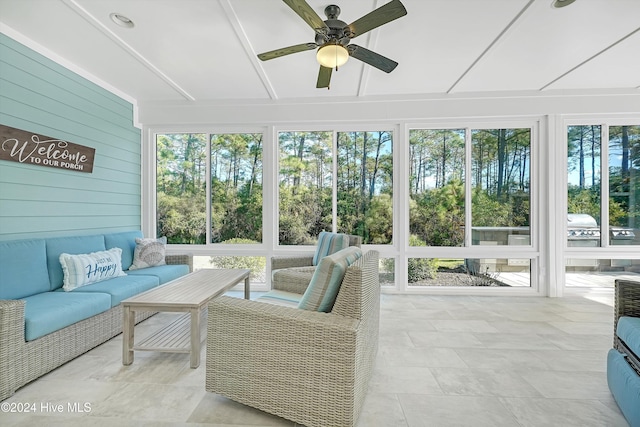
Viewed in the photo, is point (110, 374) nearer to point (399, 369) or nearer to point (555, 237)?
point (399, 369)

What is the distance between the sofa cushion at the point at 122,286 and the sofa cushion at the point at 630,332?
12.4ft

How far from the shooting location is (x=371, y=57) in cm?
254

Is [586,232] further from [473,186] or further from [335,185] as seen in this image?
[335,185]

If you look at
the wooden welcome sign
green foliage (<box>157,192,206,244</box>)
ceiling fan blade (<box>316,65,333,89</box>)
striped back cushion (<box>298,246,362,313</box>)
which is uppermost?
ceiling fan blade (<box>316,65,333,89</box>)

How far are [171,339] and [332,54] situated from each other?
273 cm

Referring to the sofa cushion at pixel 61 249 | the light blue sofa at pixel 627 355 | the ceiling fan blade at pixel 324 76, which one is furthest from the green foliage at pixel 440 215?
the sofa cushion at pixel 61 249

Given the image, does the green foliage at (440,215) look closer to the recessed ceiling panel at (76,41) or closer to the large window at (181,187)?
the large window at (181,187)

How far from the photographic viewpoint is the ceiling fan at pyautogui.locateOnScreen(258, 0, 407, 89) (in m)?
2.01

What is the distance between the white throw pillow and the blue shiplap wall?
497mm

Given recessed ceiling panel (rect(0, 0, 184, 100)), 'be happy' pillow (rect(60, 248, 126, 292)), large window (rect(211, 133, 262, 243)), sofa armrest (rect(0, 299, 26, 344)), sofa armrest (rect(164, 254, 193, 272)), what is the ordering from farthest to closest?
1. large window (rect(211, 133, 262, 243))
2. sofa armrest (rect(164, 254, 193, 272))
3. 'be happy' pillow (rect(60, 248, 126, 292))
4. recessed ceiling panel (rect(0, 0, 184, 100))
5. sofa armrest (rect(0, 299, 26, 344))

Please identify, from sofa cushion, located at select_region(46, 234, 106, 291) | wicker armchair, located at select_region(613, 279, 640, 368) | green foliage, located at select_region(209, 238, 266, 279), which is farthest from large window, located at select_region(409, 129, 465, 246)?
sofa cushion, located at select_region(46, 234, 106, 291)

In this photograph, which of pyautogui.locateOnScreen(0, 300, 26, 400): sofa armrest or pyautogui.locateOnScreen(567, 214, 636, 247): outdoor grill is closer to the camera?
pyautogui.locateOnScreen(0, 300, 26, 400): sofa armrest

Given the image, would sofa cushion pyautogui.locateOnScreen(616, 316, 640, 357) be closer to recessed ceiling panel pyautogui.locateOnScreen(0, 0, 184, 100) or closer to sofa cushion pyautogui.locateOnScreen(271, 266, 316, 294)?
sofa cushion pyautogui.locateOnScreen(271, 266, 316, 294)

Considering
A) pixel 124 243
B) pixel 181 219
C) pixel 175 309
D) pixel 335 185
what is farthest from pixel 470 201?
pixel 124 243
